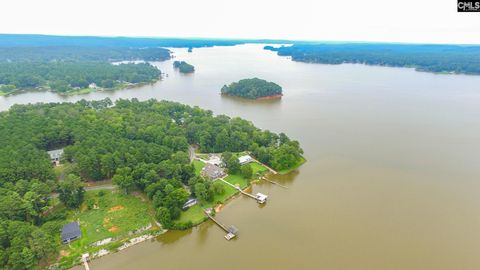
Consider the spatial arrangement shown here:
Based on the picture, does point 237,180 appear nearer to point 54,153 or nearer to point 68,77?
point 54,153

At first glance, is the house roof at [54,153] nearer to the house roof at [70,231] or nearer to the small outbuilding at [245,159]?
the house roof at [70,231]

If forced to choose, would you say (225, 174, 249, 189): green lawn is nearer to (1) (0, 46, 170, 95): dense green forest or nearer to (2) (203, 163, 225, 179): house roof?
(2) (203, 163, 225, 179): house roof

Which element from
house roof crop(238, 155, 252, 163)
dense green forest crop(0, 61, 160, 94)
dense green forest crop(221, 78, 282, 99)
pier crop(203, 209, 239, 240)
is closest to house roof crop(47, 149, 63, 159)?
pier crop(203, 209, 239, 240)

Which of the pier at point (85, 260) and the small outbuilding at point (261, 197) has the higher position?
the small outbuilding at point (261, 197)

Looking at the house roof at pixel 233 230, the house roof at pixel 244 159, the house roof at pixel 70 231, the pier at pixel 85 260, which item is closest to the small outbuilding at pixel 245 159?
the house roof at pixel 244 159

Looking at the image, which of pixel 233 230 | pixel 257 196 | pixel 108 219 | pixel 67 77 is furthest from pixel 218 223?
pixel 67 77

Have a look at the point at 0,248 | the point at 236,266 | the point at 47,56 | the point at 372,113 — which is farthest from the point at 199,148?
the point at 47,56
